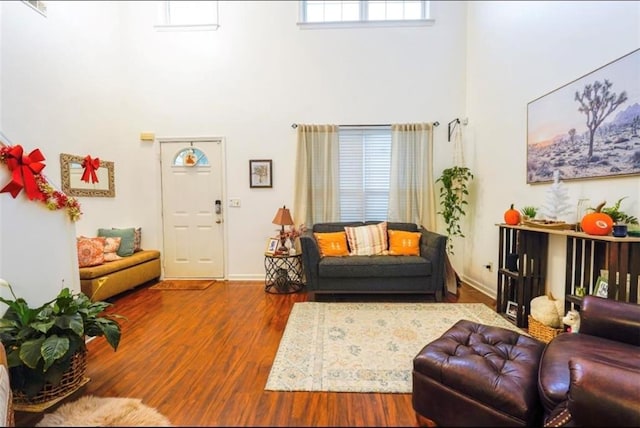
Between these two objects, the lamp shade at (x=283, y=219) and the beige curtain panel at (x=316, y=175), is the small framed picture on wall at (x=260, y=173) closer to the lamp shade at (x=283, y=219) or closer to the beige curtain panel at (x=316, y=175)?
the beige curtain panel at (x=316, y=175)

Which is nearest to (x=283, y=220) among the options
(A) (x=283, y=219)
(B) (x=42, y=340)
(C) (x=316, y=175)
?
(A) (x=283, y=219)

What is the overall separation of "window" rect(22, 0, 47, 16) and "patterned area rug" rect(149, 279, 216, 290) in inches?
124

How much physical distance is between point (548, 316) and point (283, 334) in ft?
6.74

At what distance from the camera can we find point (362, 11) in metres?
3.71

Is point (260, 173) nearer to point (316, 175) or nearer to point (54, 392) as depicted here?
point (316, 175)

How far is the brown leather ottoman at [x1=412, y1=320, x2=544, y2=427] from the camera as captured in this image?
1.14 metres

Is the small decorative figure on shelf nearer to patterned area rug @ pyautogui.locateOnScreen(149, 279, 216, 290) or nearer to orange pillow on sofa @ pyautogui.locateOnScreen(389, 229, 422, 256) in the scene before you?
orange pillow on sofa @ pyautogui.locateOnScreen(389, 229, 422, 256)

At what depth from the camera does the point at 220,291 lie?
140 inches

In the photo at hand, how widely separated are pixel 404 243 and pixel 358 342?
1560mm

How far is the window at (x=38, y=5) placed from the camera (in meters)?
2.79

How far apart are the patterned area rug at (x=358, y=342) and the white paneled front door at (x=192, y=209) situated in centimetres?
175

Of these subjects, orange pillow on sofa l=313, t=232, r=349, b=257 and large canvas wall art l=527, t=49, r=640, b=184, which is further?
orange pillow on sofa l=313, t=232, r=349, b=257

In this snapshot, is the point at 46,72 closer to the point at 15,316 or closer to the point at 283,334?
the point at 15,316

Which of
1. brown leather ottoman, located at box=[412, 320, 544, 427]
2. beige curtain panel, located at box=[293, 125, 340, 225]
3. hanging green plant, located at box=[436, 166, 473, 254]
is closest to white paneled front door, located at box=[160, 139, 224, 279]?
beige curtain panel, located at box=[293, 125, 340, 225]
